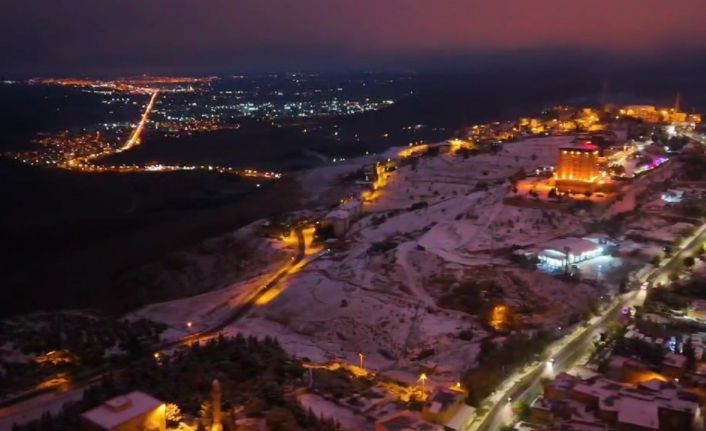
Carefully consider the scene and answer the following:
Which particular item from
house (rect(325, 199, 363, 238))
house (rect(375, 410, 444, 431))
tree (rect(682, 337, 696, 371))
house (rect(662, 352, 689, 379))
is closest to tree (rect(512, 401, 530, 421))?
house (rect(375, 410, 444, 431))

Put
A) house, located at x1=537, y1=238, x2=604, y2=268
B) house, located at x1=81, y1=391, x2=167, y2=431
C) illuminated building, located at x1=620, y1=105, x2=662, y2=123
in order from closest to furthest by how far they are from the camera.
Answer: house, located at x1=81, y1=391, x2=167, y2=431, house, located at x1=537, y1=238, x2=604, y2=268, illuminated building, located at x1=620, y1=105, x2=662, y2=123

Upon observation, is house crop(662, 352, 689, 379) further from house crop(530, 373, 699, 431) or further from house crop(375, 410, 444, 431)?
house crop(375, 410, 444, 431)

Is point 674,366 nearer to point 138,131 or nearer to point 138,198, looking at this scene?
point 138,198

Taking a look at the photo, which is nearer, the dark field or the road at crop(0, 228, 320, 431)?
the road at crop(0, 228, 320, 431)

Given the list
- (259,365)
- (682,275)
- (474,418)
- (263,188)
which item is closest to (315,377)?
(259,365)

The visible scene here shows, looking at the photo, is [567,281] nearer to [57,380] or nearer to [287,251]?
[287,251]

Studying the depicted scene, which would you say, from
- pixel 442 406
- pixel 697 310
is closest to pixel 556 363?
pixel 442 406

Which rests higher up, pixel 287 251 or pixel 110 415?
pixel 110 415

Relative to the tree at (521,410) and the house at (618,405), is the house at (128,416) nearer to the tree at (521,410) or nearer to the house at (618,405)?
the tree at (521,410)
